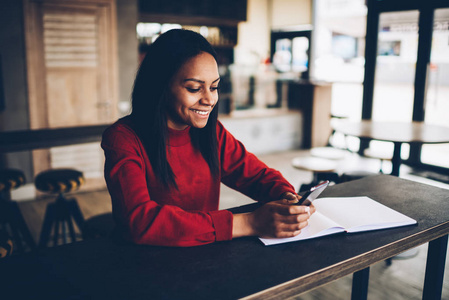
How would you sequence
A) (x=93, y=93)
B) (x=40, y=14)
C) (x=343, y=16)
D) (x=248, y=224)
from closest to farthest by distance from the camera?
(x=248, y=224) → (x=40, y=14) → (x=93, y=93) → (x=343, y=16)

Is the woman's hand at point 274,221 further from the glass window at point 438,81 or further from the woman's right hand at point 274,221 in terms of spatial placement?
the glass window at point 438,81

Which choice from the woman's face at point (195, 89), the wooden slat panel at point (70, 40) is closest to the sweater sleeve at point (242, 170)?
the woman's face at point (195, 89)

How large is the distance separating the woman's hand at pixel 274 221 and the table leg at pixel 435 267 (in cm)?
62

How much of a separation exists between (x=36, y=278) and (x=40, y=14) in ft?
12.1

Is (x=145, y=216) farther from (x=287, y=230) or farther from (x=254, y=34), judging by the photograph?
(x=254, y=34)

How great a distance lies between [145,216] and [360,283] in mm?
1053

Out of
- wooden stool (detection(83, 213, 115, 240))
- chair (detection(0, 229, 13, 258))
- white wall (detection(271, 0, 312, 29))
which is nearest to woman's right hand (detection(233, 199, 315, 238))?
wooden stool (detection(83, 213, 115, 240))

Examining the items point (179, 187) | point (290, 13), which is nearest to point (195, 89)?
point (179, 187)

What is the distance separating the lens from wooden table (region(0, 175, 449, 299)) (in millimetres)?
904

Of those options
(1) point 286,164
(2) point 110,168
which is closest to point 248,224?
(2) point 110,168

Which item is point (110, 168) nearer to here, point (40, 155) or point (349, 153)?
point (40, 155)

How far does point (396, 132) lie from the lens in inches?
121

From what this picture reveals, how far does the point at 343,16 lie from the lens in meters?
6.86

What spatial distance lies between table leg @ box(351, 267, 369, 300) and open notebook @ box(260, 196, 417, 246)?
0.39 meters
